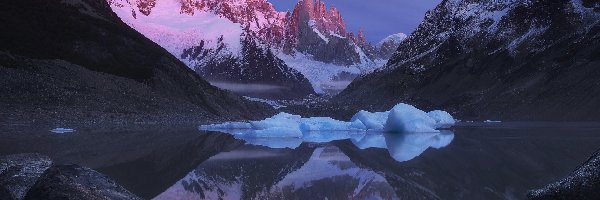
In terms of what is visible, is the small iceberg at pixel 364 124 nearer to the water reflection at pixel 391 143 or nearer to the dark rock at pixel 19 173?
the water reflection at pixel 391 143

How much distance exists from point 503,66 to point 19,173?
137425 millimetres

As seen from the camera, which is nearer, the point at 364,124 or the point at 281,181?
the point at 281,181

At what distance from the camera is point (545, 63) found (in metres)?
123

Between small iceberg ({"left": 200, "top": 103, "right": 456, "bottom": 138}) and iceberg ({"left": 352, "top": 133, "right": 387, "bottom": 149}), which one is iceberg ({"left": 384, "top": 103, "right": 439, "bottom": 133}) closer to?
small iceberg ({"left": 200, "top": 103, "right": 456, "bottom": 138})

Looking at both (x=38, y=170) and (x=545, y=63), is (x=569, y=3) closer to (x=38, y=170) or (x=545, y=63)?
(x=545, y=63)

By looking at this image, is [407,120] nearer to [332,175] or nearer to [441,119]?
[441,119]

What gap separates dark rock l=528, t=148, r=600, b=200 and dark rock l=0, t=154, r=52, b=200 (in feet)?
26.3

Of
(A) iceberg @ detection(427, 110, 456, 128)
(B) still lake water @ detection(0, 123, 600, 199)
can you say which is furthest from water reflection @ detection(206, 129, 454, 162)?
(A) iceberg @ detection(427, 110, 456, 128)

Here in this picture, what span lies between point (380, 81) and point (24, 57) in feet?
397

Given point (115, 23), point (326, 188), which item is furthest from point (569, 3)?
point (326, 188)

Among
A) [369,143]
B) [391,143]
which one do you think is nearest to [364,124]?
[369,143]

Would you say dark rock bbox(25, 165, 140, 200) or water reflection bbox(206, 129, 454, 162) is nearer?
dark rock bbox(25, 165, 140, 200)

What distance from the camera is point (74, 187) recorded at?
753cm

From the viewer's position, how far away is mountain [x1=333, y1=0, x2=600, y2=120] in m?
113
